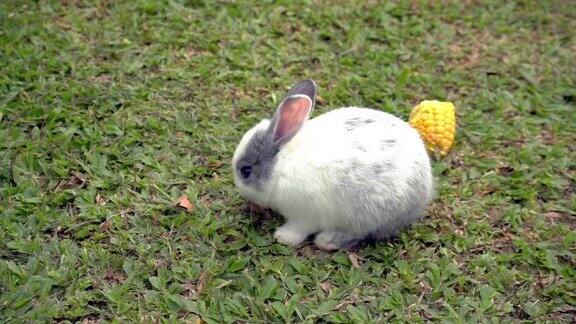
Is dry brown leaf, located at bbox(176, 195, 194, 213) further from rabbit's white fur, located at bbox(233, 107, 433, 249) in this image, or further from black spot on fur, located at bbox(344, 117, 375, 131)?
black spot on fur, located at bbox(344, 117, 375, 131)

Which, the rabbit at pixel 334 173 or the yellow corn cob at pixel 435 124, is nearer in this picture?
the rabbit at pixel 334 173

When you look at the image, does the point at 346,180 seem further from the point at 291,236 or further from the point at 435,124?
the point at 435,124

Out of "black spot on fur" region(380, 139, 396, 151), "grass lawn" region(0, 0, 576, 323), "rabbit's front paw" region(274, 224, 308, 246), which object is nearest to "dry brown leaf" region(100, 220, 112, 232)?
"grass lawn" region(0, 0, 576, 323)

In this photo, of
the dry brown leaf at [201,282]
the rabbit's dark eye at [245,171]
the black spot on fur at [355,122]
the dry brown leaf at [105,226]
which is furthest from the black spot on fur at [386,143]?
the dry brown leaf at [105,226]

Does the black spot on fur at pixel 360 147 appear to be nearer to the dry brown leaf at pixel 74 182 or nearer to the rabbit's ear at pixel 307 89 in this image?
the rabbit's ear at pixel 307 89

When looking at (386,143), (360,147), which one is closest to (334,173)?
(360,147)
